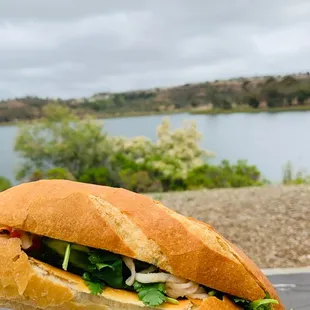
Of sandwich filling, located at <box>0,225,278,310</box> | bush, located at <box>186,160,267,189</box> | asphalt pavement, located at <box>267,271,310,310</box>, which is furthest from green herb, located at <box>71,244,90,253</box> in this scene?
bush, located at <box>186,160,267,189</box>

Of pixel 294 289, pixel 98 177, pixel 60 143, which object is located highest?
pixel 60 143

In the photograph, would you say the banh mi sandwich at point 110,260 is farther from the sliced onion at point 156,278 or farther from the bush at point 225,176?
the bush at point 225,176

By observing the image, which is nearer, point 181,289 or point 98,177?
point 181,289

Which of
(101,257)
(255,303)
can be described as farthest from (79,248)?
(255,303)

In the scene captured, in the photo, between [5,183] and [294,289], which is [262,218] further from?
[5,183]

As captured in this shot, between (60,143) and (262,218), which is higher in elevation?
(60,143)

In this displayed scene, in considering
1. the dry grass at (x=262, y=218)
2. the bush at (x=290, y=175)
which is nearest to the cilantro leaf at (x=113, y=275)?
the dry grass at (x=262, y=218)
